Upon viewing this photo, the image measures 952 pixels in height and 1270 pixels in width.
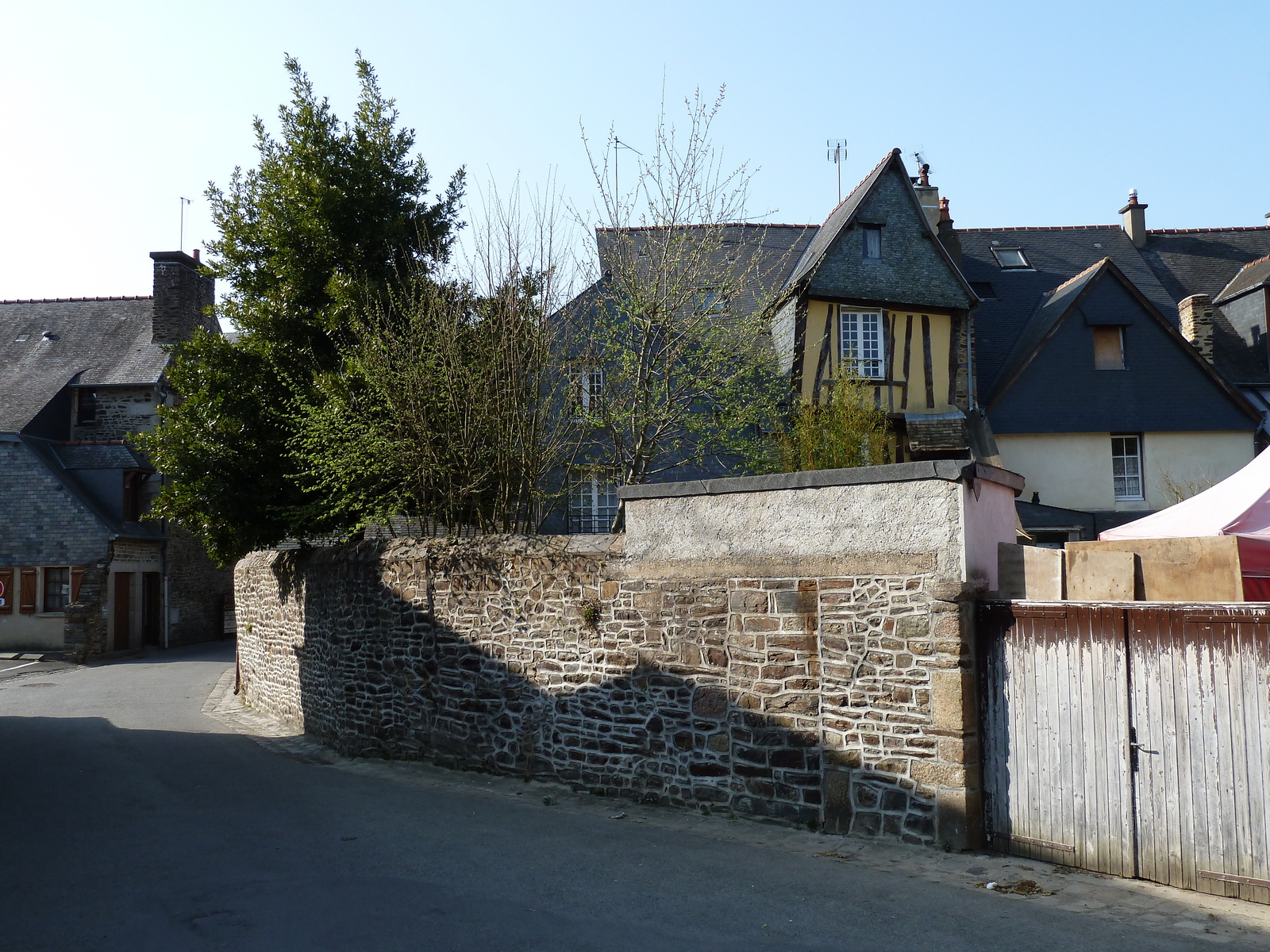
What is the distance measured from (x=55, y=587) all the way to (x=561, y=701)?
20930mm

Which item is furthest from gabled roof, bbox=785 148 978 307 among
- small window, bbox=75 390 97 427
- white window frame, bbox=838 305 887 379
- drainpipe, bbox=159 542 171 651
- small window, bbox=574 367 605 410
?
small window, bbox=75 390 97 427

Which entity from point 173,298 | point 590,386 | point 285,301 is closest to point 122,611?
point 173,298

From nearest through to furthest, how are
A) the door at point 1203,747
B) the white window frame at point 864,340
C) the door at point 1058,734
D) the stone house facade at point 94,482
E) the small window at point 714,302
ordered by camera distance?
the door at point 1203,747
the door at point 1058,734
the small window at point 714,302
the white window frame at point 864,340
the stone house facade at point 94,482

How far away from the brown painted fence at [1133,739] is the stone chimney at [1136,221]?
72.1 ft

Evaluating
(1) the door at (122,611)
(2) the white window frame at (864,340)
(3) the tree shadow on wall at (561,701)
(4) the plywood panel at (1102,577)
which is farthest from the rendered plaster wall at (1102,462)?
(1) the door at (122,611)

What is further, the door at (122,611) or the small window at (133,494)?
the small window at (133,494)

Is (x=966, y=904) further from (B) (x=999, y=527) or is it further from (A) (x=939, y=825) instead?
(B) (x=999, y=527)

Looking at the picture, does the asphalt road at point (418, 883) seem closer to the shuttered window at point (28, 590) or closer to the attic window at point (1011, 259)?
the shuttered window at point (28, 590)

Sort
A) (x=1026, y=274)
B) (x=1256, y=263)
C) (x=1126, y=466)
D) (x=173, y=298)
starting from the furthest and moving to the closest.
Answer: (x=173, y=298) → (x=1026, y=274) → (x=1256, y=263) → (x=1126, y=466)

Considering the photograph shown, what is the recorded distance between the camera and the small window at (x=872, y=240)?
18828mm

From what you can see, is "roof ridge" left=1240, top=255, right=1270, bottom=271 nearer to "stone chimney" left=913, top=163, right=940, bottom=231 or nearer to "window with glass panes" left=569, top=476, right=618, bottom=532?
"stone chimney" left=913, top=163, right=940, bottom=231

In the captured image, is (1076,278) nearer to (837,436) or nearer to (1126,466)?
(1126,466)

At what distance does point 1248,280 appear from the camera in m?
21.2

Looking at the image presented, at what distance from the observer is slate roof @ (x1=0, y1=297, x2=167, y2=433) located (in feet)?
90.2
